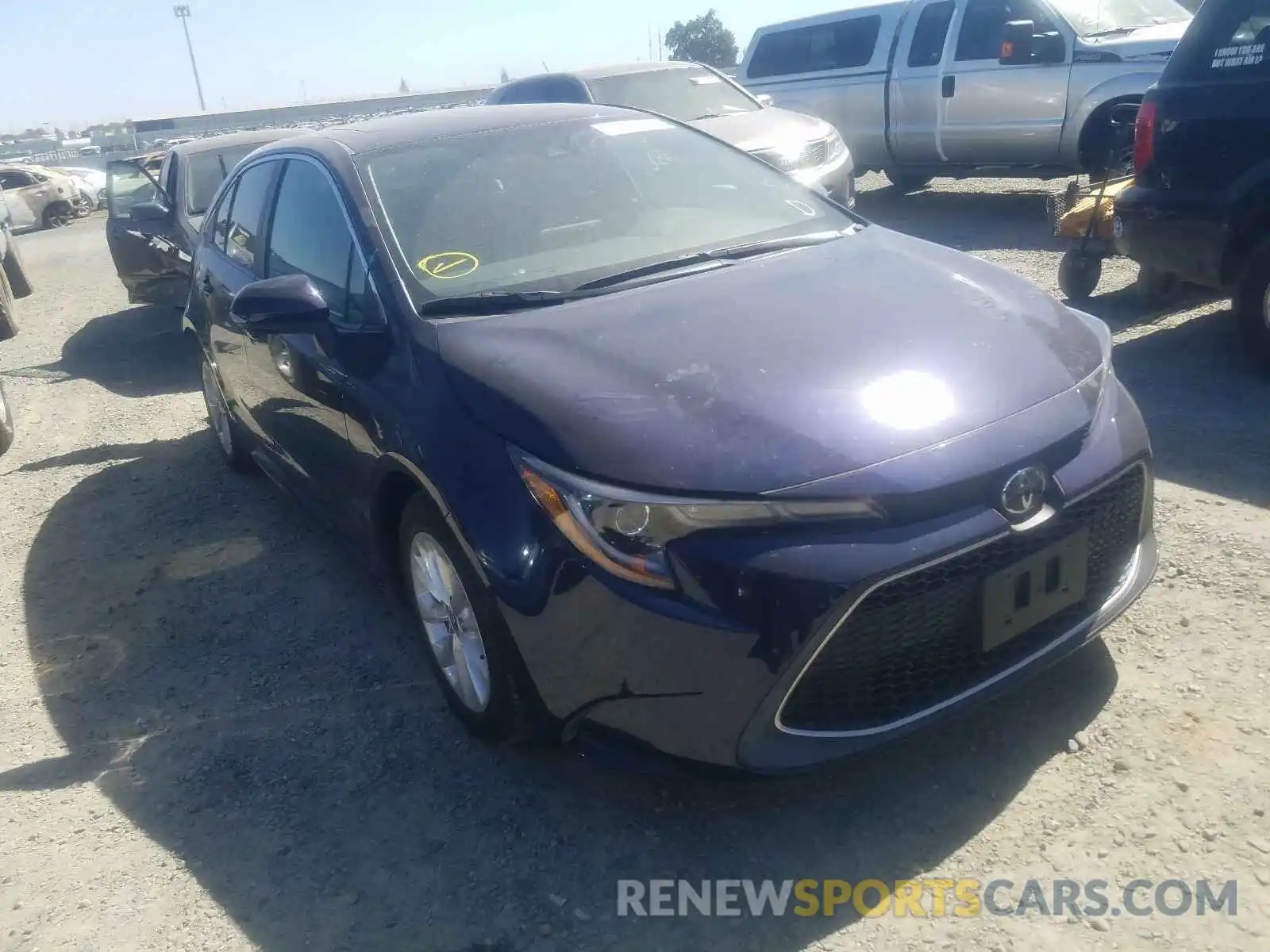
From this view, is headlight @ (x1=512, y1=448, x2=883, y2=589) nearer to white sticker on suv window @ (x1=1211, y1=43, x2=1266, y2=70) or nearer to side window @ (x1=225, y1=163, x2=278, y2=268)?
side window @ (x1=225, y1=163, x2=278, y2=268)

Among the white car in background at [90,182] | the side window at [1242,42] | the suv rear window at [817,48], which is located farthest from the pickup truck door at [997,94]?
the white car in background at [90,182]

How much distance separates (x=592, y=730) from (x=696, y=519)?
61 centimetres

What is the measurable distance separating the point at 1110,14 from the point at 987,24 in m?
1.13

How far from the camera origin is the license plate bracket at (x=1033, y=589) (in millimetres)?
2439

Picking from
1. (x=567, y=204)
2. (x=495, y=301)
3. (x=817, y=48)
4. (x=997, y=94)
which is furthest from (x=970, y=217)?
(x=495, y=301)

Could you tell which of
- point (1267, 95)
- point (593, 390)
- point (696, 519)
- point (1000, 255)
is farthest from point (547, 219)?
point (1000, 255)

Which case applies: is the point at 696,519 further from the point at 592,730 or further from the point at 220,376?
the point at 220,376

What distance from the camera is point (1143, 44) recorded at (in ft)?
29.9

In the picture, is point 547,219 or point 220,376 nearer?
point 547,219

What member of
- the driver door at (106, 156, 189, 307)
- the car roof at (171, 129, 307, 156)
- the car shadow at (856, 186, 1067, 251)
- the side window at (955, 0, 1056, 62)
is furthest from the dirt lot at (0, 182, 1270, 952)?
the side window at (955, 0, 1056, 62)

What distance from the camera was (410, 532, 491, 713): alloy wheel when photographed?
2.93m

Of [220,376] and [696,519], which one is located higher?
[696,519]

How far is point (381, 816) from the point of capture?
2891mm

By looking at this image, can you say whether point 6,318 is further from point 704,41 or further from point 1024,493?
point 704,41
